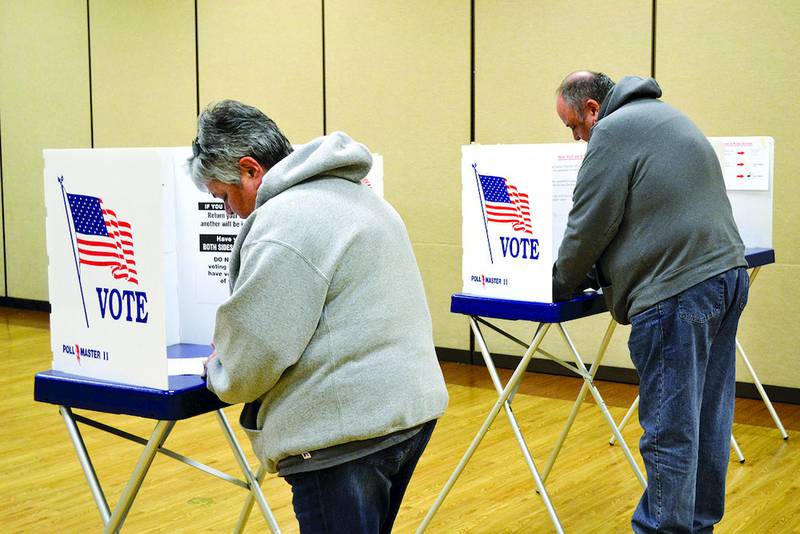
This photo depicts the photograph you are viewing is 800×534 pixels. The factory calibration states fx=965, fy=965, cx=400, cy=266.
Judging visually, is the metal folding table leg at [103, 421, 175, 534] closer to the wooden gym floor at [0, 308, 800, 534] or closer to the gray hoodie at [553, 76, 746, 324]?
the gray hoodie at [553, 76, 746, 324]

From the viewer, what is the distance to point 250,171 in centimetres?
185

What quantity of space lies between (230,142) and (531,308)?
132 centimetres

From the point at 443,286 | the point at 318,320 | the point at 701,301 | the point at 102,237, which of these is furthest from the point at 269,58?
the point at 318,320

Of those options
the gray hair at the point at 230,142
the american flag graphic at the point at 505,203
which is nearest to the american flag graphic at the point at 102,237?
the gray hair at the point at 230,142

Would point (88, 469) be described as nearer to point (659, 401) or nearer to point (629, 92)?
→ point (659, 401)

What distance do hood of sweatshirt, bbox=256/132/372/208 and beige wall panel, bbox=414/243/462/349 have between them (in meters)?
4.18

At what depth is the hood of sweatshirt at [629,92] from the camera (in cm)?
260

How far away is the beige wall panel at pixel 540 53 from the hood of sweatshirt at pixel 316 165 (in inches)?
149

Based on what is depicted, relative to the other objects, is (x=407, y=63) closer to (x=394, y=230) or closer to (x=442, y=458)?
(x=442, y=458)

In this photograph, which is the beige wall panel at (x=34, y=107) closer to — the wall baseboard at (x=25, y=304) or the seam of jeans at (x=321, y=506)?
the wall baseboard at (x=25, y=304)

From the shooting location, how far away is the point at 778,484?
3668 mm

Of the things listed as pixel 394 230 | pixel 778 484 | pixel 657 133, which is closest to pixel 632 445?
pixel 778 484

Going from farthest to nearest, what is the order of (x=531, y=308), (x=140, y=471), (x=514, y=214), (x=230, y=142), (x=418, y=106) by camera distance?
(x=418, y=106) < (x=514, y=214) < (x=531, y=308) < (x=140, y=471) < (x=230, y=142)

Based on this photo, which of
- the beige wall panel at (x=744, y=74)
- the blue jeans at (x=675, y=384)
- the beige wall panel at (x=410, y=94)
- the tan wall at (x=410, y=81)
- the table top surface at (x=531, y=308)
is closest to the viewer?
the blue jeans at (x=675, y=384)
